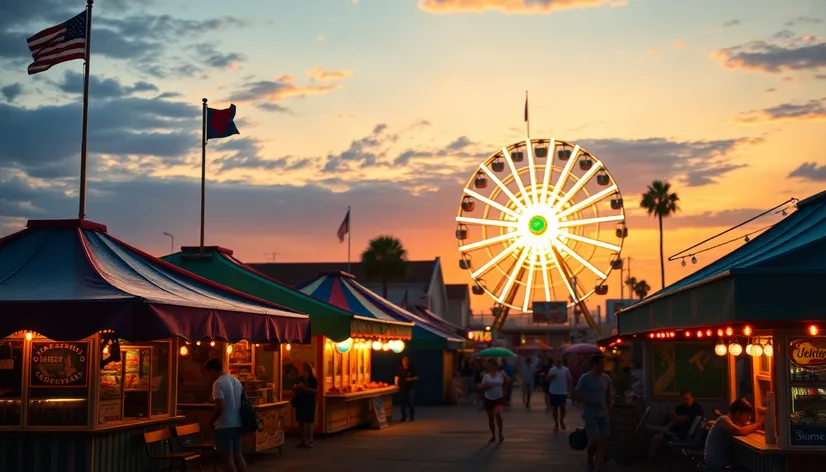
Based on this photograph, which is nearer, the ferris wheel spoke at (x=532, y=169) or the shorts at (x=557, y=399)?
the shorts at (x=557, y=399)

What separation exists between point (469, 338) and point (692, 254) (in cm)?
3186

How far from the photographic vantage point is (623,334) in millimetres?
21484

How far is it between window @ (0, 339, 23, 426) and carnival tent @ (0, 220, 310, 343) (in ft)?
2.66

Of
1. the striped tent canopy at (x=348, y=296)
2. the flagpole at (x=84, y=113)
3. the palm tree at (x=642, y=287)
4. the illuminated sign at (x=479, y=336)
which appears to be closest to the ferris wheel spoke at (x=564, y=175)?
the illuminated sign at (x=479, y=336)

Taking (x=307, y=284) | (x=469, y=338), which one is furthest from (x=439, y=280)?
(x=307, y=284)

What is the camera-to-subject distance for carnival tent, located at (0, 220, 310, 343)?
12375 millimetres

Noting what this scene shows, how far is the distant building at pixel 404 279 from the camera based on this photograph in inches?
2953

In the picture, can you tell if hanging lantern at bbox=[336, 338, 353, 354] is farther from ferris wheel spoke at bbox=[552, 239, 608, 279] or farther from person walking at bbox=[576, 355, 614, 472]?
ferris wheel spoke at bbox=[552, 239, 608, 279]

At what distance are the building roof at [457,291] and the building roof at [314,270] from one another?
1084cm

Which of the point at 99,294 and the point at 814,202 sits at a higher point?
the point at 814,202

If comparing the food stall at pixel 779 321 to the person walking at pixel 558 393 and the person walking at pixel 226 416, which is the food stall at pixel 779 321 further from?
the person walking at pixel 558 393

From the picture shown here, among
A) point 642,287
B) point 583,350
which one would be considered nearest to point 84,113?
point 583,350

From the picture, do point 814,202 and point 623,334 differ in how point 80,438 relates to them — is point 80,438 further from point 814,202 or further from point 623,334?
point 623,334

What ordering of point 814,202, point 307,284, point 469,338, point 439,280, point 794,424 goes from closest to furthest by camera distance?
point 794,424
point 814,202
point 307,284
point 469,338
point 439,280
